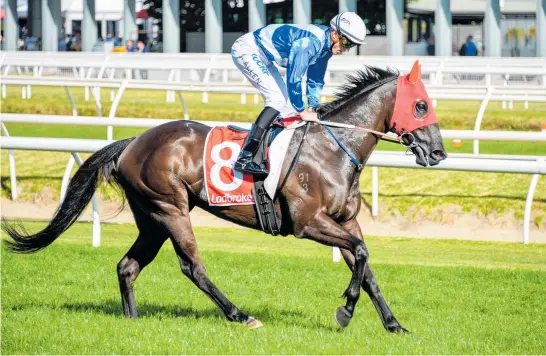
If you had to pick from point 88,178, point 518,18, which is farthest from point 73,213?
point 518,18

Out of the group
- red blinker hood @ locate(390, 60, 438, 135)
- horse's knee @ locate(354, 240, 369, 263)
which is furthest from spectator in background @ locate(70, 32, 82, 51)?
horse's knee @ locate(354, 240, 369, 263)

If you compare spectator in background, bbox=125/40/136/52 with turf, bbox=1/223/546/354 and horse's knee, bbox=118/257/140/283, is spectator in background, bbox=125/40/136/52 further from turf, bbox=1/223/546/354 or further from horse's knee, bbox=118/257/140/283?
horse's knee, bbox=118/257/140/283

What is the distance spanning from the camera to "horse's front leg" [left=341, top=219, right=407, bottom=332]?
539 cm

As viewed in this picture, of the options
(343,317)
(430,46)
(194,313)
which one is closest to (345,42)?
(343,317)

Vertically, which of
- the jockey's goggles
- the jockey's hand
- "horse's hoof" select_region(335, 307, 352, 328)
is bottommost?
"horse's hoof" select_region(335, 307, 352, 328)

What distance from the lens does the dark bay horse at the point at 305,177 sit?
18.1 feet

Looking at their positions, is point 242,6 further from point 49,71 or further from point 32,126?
point 32,126

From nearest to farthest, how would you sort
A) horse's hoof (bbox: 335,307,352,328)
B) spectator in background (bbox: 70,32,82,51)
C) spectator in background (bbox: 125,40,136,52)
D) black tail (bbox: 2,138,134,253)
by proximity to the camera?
horse's hoof (bbox: 335,307,352,328)
black tail (bbox: 2,138,134,253)
spectator in background (bbox: 125,40,136,52)
spectator in background (bbox: 70,32,82,51)

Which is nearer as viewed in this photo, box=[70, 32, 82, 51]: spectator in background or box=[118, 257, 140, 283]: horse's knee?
box=[118, 257, 140, 283]: horse's knee

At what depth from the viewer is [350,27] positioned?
18.3ft

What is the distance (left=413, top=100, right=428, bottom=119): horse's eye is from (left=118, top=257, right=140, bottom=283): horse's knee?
1.81m

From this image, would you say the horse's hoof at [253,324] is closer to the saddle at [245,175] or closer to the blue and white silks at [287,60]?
the saddle at [245,175]

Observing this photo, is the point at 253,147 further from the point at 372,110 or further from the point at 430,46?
the point at 430,46

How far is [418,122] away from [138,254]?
178cm
